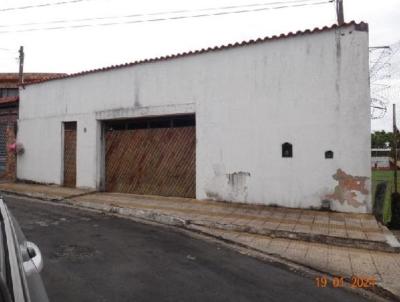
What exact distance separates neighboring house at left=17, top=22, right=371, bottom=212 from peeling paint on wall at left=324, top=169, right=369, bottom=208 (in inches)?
0.9

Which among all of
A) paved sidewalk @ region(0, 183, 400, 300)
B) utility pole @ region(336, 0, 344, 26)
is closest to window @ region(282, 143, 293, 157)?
paved sidewalk @ region(0, 183, 400, 300)

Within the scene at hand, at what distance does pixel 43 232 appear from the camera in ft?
26.8

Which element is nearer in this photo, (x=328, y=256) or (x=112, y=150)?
(x=328, y=256)

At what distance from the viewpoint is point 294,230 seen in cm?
818

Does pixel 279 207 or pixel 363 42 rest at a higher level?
pixel 363 42

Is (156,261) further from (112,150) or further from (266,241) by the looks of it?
(112,150)

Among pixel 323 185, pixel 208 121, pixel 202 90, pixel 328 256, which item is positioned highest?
pixel 202 90

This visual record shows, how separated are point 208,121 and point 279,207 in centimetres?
308

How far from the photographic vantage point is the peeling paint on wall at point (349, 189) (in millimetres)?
9672

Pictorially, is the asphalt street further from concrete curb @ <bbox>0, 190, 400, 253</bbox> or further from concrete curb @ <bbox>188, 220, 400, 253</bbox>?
concrete curb @ <bbox>188, 220, 400, 253</bbox>

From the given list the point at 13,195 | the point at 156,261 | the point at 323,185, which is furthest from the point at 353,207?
the point at 13,195

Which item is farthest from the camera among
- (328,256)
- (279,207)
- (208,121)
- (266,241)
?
(208,121)

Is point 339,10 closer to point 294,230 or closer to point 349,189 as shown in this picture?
point 349,189

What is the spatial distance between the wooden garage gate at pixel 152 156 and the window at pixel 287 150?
9.29ft
